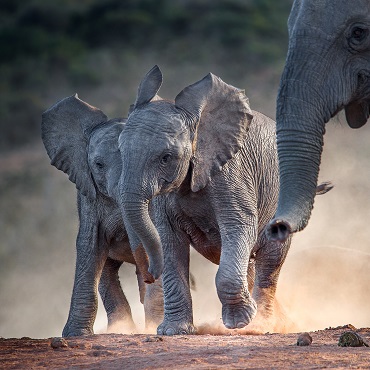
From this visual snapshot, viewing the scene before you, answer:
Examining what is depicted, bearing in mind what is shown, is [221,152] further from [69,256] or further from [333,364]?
[69,256]

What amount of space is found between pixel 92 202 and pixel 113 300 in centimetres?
95

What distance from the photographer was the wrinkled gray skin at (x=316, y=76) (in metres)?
6.71

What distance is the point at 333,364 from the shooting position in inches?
269

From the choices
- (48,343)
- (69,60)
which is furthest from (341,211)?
(69,60)

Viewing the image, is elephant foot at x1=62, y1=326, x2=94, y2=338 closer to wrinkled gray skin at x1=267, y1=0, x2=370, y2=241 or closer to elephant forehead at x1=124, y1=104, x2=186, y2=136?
elephant forehead at x1=124, y1=104, x2=186, y2=136

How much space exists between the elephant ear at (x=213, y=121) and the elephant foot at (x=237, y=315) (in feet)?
2.49

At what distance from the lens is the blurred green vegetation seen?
107 ft

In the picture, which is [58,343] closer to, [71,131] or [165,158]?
[165,158]

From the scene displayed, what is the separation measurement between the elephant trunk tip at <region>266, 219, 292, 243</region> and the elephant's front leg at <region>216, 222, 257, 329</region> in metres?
2.79

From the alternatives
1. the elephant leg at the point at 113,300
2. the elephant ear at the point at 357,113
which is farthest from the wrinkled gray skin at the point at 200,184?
the elephant ear at the point at 357,113

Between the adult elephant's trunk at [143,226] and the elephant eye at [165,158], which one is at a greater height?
the elephant eye at [165,158]

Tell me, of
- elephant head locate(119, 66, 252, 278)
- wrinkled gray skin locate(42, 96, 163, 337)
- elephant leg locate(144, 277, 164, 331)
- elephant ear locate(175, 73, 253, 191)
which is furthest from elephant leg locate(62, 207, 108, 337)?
elephant ear locate(175, 73, 253, 191)

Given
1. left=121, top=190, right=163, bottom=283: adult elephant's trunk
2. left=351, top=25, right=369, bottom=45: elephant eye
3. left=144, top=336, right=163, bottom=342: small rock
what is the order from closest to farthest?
left=351, top=25, right=369, bottom=45: elephant eye
left=144, top=336, right=163, bottom=342: small rock
left=121, top=190, right=163, bottom=283: adult elephant's trunk

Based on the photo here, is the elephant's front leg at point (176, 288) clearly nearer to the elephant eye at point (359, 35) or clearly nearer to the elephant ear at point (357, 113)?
the elephant ear at point (357, 113)
